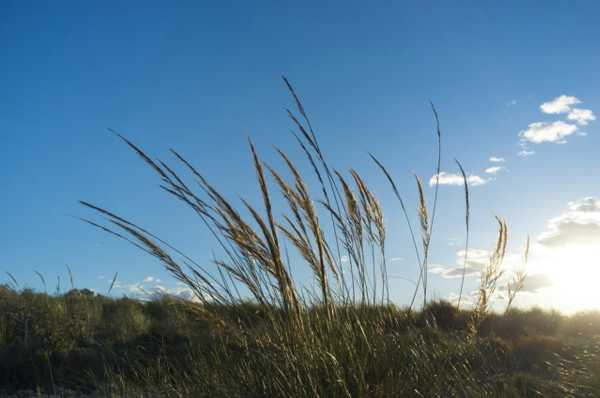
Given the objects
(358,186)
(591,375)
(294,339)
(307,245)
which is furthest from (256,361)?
(591,375)

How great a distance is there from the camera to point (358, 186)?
2.67 m

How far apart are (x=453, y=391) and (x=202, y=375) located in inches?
53.1

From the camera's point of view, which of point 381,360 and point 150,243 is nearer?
point 150,243

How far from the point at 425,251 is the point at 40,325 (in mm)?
6073

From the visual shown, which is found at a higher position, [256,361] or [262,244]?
[262,244]

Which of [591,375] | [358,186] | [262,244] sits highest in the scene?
[358,186]

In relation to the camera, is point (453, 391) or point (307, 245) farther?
point (453, 391)

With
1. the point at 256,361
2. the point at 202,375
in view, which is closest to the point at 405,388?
the point at 256,361

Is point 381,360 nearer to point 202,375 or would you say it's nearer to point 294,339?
point 294,339

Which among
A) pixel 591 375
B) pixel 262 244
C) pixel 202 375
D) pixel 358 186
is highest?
pixel 358 186

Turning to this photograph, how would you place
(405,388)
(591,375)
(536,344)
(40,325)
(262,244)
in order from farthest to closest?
→ (536,344)
(40,325)
(591,375)
(405,388)
(262,244)

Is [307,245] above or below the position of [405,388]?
above

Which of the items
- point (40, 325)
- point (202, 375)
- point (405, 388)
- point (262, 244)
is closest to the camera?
point (262, 244)

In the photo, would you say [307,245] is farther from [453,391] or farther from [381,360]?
[453,391]
